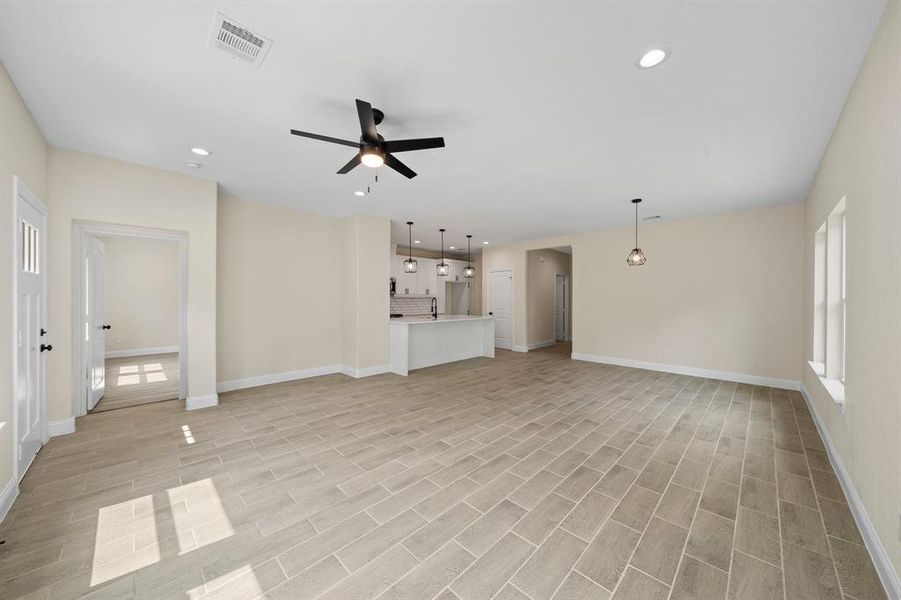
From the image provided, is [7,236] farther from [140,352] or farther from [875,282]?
[140,352]

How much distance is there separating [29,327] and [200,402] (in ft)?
5.83

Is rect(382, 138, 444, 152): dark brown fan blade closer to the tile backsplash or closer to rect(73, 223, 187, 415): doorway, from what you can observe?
rect(73, 223, 187, 415): doorway

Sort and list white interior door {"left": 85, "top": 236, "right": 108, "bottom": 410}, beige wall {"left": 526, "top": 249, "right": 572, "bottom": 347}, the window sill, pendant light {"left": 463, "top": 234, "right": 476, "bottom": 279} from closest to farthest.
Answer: the window sill < white interior door {"left": 85, "top": 236, "right": 108, "bottom": 410} < pendant light {"left": 463, "top": 234, "right": 476, "bottom": 279} < beige wall {"left": 526, "top": 249, "right": 572, "bottom": 347}

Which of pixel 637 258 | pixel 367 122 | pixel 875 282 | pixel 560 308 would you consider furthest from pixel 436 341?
pixel 875 282

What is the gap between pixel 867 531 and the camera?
187cm

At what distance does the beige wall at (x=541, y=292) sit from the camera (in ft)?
28.4

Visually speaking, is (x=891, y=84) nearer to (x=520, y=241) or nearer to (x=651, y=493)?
(x=651, y=493)

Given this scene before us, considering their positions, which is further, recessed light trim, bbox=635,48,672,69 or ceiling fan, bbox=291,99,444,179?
ceiling fan, bbox=291,99,444,179

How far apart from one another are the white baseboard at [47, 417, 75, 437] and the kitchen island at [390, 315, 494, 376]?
153 inches

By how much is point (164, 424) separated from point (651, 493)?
15.3 ft

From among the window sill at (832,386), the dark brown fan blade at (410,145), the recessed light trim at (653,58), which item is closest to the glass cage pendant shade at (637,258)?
the window sill at (832,386)

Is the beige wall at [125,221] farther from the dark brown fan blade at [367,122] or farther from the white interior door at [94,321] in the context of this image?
the dark brown fan blade at [367,122]

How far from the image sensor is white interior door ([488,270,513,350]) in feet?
28.9

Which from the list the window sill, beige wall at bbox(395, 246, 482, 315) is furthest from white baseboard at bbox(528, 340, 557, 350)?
the window sill
